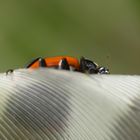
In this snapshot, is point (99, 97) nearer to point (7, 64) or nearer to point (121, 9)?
point (7, 64)

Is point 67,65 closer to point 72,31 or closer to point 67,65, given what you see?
point 67,65

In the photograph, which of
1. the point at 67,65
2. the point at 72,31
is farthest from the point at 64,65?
the point at 72,31

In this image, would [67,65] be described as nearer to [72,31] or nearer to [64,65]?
[64,65]

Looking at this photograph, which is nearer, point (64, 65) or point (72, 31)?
point (64, 65)

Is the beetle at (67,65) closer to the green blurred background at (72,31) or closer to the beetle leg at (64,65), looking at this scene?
the beetle leg at (64,65)

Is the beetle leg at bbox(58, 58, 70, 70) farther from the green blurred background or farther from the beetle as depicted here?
the green blurred background

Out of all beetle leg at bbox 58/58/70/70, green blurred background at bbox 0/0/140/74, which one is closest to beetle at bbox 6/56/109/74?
beetle leg at bbox 58/58/70/70

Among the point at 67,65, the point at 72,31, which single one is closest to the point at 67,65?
the point at 67,65

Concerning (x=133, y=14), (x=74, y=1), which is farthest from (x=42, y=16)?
(x=133, y=14)
